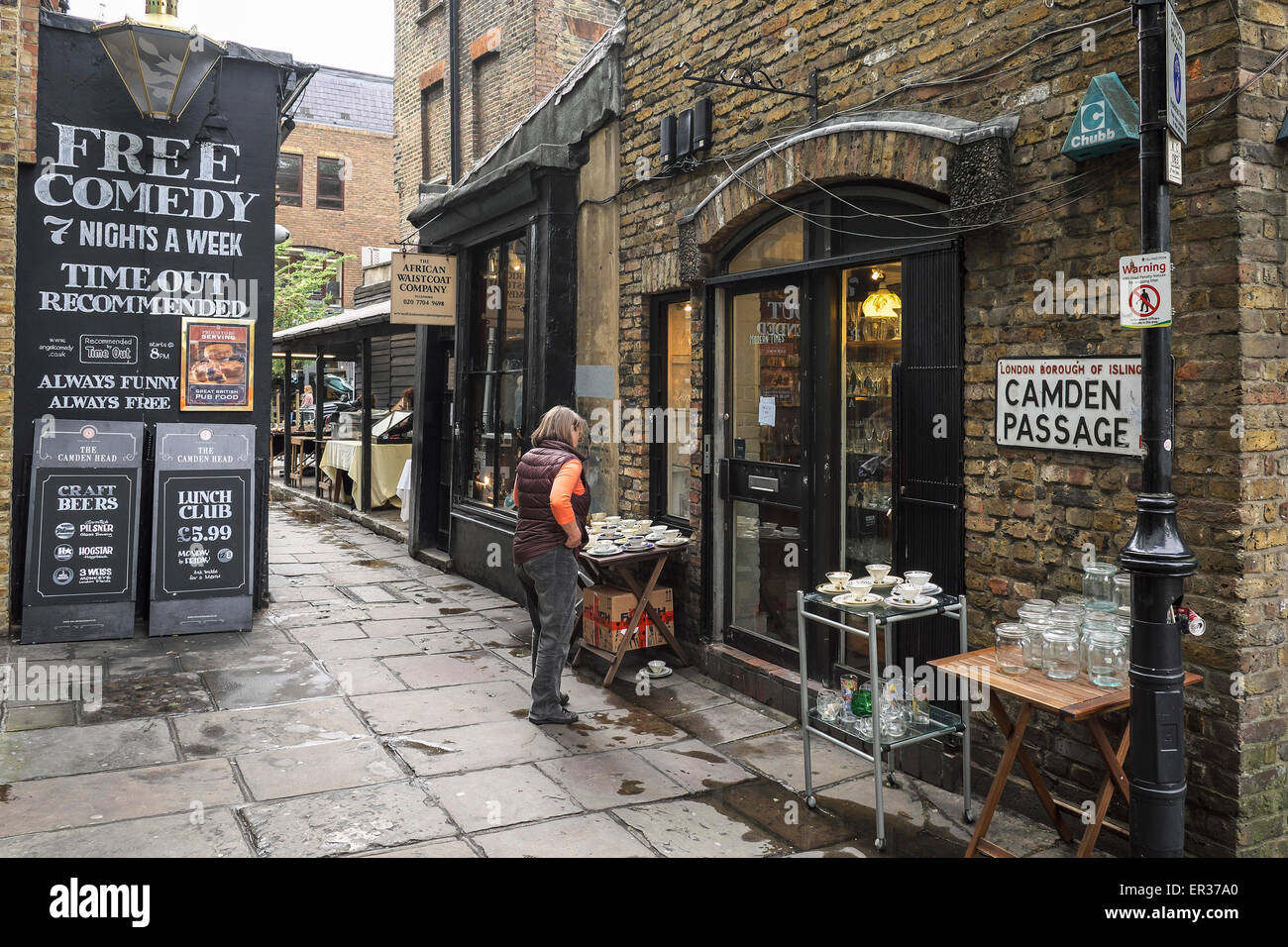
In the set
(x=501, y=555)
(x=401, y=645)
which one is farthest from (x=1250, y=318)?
(x=501, y=555)

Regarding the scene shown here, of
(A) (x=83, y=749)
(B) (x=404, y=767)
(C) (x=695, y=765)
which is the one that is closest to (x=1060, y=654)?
(C) (x=695, y=765)

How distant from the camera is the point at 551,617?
5645mm

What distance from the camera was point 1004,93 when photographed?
14.6 feet

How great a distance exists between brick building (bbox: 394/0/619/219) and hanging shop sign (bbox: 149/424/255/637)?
6.67 m

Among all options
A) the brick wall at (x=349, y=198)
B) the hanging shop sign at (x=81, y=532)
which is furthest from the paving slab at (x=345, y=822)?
the brick wall at (x=349, y=198)

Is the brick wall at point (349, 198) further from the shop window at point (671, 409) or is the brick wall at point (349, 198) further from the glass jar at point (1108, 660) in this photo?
the glass jar at point (1108, 660)

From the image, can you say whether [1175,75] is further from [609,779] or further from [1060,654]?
[609,779]

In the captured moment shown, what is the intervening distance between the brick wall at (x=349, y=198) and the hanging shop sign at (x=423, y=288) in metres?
20.1

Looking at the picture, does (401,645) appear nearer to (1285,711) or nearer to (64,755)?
(64,755)

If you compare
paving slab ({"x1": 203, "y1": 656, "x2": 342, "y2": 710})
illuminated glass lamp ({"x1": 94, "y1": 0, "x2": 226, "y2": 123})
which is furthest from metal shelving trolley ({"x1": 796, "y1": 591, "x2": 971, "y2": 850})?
illuminated glass lamp ({"x1": 94, "y1": 0, "x2": 226, "y2": 123})

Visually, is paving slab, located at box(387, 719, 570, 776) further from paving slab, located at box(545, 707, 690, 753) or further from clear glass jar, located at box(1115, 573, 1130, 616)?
clear glass jar, located at box(1115, 573, 1130, 616)

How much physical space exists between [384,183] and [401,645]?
89.4ft

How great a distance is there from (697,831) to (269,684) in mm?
3454

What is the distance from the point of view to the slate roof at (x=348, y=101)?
30.6 m
